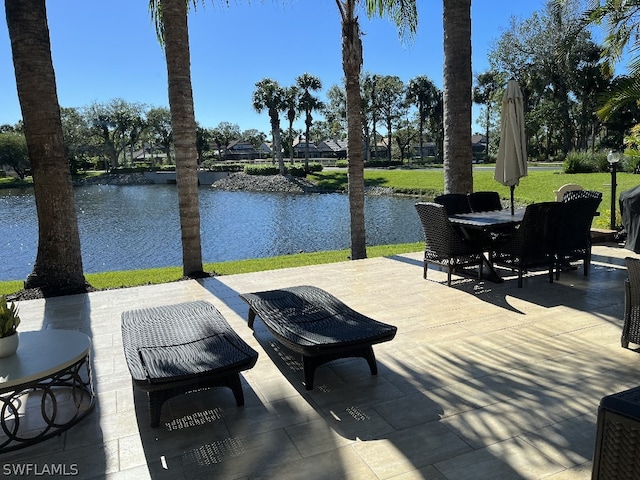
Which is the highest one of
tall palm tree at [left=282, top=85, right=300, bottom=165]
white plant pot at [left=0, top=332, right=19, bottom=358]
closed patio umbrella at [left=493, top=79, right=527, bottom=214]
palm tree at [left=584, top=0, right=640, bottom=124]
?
tall palm tree at [left=282, top=85, right=300, bottom=165]

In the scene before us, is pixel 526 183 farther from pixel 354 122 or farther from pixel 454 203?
pixel 454 203

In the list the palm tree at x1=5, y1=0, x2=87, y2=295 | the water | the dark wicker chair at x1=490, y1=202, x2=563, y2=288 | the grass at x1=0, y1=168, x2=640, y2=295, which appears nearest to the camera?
the dark wicker chair at x1=490, y1=202, x2=563, y2=288

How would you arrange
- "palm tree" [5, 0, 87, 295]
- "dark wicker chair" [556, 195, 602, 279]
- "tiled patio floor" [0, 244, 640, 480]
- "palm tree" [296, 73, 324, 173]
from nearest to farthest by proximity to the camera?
"tiled patio floor" [0, 244, 640, 480]
"dark wicker chair" [556, 195, 602, 279]
"palm tree" [5, 0, 87, 295]
"palm tree" [296, 73, 324, 173]

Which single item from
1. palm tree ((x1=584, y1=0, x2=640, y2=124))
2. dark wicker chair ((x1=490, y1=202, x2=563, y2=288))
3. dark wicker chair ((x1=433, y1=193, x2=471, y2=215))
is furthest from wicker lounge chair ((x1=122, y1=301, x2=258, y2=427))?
palm tree ((x1=584, y1=0, x2=640, y2=124))

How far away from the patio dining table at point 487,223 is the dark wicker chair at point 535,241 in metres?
0.22

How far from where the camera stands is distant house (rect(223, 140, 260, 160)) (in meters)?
91.6

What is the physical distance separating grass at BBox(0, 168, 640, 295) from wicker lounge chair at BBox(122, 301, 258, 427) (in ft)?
12.7

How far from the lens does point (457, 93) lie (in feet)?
23.5

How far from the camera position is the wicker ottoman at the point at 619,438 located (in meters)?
1.38

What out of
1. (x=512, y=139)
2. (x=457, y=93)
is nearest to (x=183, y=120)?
(x=457, y=93)

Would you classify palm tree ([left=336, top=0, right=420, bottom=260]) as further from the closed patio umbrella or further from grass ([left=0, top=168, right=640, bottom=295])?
the closed patio umbrella

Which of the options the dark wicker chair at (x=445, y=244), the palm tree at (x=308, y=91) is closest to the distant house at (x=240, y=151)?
the palm tree at (x=308, y=91)

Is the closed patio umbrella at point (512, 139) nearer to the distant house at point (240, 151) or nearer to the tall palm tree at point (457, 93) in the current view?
the tall palm tree at point (457, 93)

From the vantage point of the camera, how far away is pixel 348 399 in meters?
2.96
